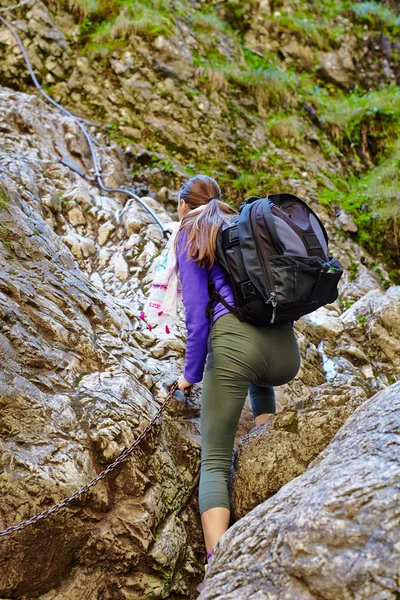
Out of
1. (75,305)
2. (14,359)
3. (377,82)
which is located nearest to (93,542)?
(14,359)

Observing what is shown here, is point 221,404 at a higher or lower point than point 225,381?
lower

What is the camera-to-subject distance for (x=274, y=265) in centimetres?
310

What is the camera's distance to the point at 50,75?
31.9 ft

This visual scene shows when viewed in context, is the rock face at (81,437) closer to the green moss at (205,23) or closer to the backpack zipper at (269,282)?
the backpack zipper at (269,282)

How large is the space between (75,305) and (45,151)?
420cm

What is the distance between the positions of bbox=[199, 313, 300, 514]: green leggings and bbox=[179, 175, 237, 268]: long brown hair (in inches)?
16.6

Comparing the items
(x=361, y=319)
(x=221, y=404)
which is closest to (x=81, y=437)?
(x=221, y=404)

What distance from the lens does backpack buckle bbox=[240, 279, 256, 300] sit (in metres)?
3.12

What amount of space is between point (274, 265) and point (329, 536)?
1.52m

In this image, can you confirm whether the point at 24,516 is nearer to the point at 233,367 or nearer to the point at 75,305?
the point at 233,367

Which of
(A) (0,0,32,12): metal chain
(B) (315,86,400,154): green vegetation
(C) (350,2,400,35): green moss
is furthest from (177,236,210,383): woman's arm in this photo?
(C) (350,2,400,35): green moss

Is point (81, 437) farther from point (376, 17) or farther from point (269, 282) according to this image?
point (376, 17)

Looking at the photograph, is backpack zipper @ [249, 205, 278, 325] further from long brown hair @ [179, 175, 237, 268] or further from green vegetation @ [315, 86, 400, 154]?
green vegetation @ [315, 86, 400, 154]

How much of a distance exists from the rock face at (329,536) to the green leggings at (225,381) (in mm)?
603
